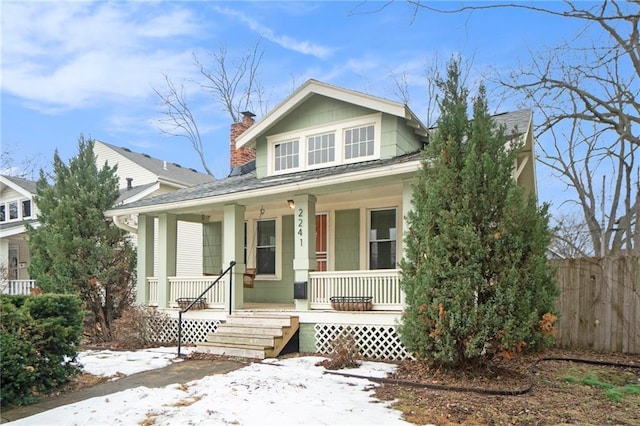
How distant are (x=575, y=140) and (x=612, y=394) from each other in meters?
17.2

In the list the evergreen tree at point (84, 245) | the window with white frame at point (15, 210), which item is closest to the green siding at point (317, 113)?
the evergreen tree at point (84, 245)

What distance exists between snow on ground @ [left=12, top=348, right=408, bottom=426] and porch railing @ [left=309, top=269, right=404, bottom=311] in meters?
1.57

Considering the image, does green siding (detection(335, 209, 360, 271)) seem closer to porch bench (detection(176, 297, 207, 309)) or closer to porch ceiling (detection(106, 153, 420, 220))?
porch ceiling (detection(106, 153, 420, 220))

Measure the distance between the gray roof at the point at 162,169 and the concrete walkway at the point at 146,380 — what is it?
1226cm

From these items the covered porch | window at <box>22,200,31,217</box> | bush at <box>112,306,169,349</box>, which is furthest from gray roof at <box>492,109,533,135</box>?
window at <box>22,200,31,217</box>

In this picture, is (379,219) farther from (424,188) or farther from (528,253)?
(528,253)

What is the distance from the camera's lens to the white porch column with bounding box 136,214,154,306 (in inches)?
432

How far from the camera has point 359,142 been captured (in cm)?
972

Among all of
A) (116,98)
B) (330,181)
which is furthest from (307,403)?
(116,98)

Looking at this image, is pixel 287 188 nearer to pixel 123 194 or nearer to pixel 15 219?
pixel 123 194

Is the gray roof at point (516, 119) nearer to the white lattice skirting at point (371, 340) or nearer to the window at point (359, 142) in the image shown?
the window at point (359, 142)

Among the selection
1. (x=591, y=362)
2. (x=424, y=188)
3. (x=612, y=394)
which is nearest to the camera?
(x=612, y=394)

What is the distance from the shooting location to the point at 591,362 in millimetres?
7453

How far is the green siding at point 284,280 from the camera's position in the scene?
445 inches
